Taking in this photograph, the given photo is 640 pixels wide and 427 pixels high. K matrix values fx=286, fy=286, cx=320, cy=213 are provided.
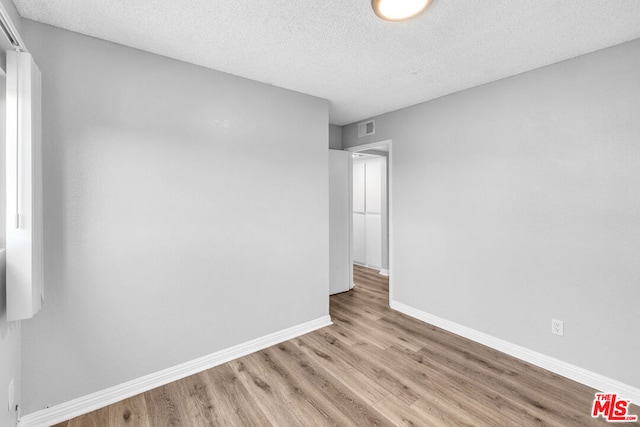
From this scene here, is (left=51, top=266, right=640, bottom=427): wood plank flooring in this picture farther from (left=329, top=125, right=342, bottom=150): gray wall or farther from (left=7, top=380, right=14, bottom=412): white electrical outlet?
(left=329, top=125, right=342, bottom=150): gray wall

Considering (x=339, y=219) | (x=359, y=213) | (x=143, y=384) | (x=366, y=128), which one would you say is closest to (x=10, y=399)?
(x=143, y=384)

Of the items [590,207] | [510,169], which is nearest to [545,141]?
[510,169]

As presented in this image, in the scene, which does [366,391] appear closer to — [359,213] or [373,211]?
[373,211]

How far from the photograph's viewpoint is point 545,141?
8.11 feet

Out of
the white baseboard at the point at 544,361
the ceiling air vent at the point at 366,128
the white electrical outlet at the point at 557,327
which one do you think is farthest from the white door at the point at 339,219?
the white electrical outlet at the point at 557,327

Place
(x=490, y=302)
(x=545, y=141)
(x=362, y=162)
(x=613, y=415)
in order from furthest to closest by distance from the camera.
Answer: (x=362, y=162)
(x=490, y=302)
(x=545, y=141)
(x=613, y=415)

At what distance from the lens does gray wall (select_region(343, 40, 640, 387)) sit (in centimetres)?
212

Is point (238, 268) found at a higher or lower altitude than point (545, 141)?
lower

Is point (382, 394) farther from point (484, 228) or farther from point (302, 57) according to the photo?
point (302, 57)

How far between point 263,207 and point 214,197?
487 mm

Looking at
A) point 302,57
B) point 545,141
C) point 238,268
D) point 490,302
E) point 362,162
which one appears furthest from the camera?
point 362,162

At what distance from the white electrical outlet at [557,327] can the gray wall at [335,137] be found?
11.1 ft

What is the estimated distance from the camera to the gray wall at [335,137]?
4.51 m

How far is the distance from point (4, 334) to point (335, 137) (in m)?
4.05
